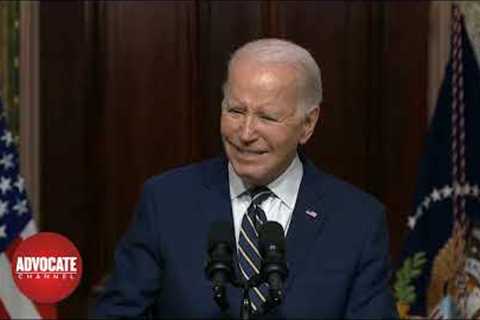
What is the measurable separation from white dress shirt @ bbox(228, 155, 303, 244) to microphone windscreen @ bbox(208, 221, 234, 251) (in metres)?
0.32

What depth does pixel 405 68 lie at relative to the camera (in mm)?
2986

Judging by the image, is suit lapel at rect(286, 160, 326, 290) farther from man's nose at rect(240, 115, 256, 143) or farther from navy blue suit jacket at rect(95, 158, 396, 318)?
man's nose at rect(240, 115, 256, 143)

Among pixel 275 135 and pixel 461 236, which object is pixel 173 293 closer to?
pixel 275 135

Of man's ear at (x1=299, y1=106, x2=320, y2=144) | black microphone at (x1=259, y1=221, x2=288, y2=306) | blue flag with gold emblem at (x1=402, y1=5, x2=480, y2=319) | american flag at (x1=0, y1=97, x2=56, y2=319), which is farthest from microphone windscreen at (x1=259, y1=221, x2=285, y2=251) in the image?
blue flag with gold emblem at (x1=402, y1=5, x2=480, y2=319)

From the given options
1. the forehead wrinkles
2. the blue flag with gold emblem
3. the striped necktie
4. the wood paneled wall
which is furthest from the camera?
the wood paneled wall

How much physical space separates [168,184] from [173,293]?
0.73 feet

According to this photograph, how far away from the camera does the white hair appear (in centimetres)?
167

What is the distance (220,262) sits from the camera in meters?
1.33

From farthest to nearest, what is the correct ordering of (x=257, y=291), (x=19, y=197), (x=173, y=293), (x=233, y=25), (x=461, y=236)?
(x=233, y=25)
(x=461, y=236)
(x=19, y=197)
(x=173, y=293)
(x=257, y=291)

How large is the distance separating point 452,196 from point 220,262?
1.45 metres

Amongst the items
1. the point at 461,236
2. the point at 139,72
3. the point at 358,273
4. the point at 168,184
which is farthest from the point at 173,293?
the point at 139,72

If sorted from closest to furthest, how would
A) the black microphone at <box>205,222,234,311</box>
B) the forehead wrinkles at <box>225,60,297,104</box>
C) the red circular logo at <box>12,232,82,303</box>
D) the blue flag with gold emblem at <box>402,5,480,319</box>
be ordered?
1. the red circular logo at <box>12,232,82,303</box>
2. the black microphone at <box>205,222,234,311</box>
3. the forehead wrinkles at <box>225,60,297,104</box>
4. the blue flag with gold emblem at <box>402,5,480,319</box>

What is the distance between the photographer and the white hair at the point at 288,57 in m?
1.67

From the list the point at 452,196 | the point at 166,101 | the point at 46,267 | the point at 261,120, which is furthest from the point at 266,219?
the point at 166,101
